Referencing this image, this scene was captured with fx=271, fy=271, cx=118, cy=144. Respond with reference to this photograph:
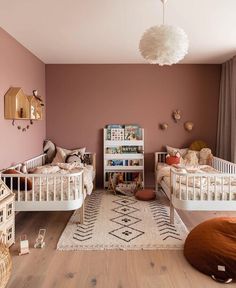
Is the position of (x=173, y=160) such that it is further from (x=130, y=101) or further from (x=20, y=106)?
(x=20, y=106)

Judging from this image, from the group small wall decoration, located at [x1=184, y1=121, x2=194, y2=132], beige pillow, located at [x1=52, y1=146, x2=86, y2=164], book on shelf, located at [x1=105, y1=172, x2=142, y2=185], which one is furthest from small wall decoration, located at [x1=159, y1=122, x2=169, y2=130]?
beige pillow, located at [x1=52, y1=146, x2=86, y2=164]

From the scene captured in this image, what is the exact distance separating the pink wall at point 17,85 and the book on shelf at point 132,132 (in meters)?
1.60

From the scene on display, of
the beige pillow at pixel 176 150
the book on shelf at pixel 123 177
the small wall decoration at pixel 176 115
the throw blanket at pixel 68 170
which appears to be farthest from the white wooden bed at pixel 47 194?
the small wall decoration at pixel 176 115

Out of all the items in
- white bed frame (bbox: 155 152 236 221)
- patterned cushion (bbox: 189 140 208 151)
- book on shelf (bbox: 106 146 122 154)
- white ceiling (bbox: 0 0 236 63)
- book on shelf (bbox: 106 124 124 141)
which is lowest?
white bed frame (bbox: 155 152 236 221)

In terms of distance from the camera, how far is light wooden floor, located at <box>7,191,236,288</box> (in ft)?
6.84

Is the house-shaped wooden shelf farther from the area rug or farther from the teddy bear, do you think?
the teddy bear

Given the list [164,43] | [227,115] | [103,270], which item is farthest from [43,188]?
[227,115]

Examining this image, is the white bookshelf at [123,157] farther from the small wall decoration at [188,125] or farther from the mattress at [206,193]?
the mattress at [206,193]

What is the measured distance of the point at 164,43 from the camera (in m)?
2.28

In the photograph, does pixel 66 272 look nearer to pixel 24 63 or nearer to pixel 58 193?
pixel 58 193

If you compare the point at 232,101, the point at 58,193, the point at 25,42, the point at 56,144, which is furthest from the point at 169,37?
the point at 56,144

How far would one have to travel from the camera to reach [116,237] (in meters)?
2.88

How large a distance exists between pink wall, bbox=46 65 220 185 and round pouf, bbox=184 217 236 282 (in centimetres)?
288

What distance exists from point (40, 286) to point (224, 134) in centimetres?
399
